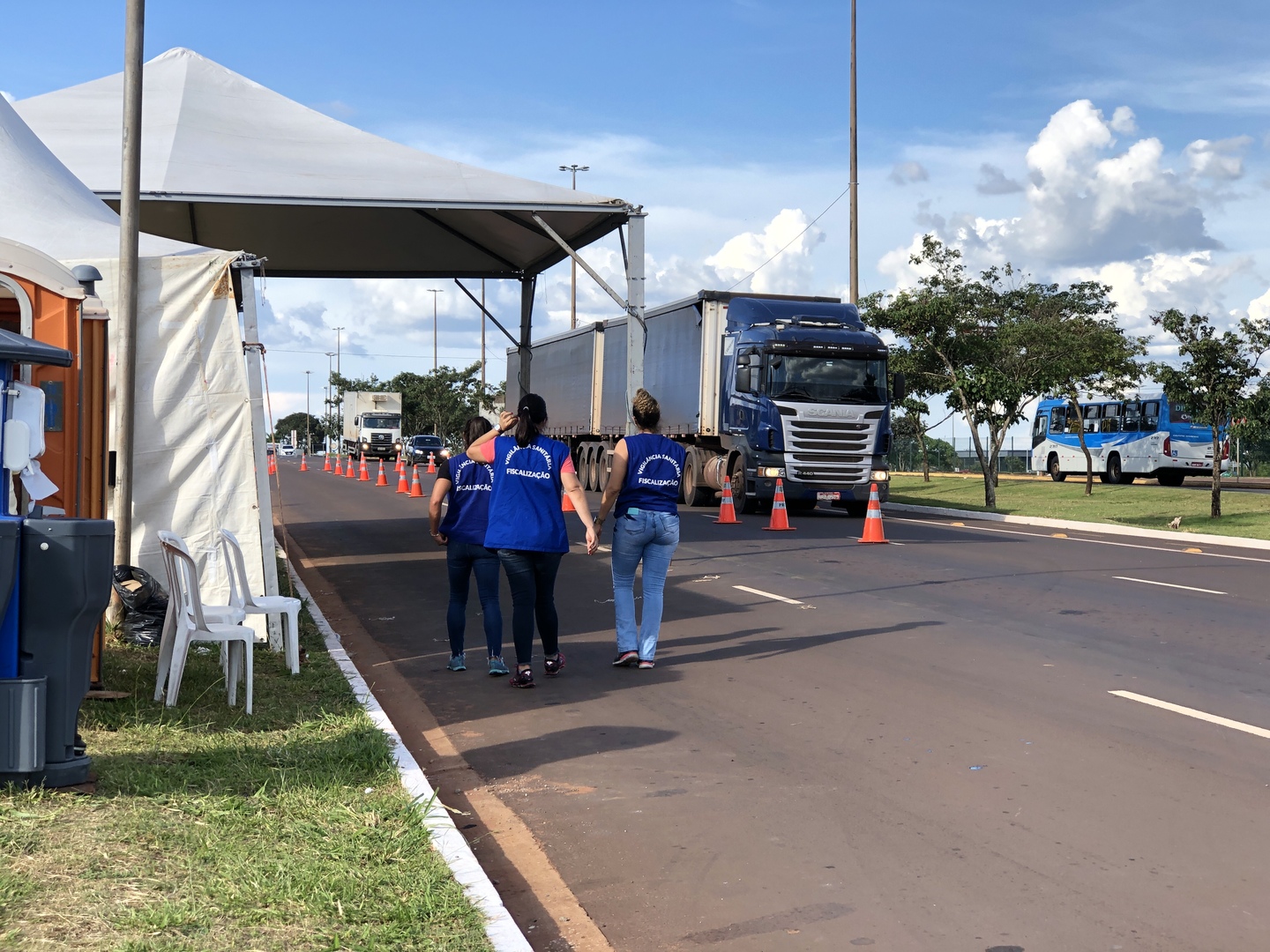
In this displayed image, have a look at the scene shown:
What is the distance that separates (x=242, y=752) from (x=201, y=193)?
31.7 ft

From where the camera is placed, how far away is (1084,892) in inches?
181

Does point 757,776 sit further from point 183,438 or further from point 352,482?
point 352,482

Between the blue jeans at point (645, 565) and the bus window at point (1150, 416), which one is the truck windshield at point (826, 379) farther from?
the bus window at point (1150, 416)

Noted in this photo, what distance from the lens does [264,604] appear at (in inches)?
331

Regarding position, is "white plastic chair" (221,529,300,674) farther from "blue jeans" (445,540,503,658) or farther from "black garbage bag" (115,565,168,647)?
"blue jeans" (445,540,503,658)

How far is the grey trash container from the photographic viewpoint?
5199 millimetres

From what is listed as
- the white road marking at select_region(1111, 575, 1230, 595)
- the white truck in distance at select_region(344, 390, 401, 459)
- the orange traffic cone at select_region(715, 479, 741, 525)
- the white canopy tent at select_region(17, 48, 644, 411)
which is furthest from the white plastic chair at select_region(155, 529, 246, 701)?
the white truck in distance at select_region(344, 390, 401, 459)

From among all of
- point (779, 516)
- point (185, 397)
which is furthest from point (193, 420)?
point (779, 516)

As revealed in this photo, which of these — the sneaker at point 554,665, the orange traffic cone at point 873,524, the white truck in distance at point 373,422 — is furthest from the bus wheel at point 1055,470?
the sneaker at point 554,665

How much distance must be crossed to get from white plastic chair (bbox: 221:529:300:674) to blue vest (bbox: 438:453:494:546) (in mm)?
1145

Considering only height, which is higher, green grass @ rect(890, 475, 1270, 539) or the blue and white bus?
Result: the blue and white bus

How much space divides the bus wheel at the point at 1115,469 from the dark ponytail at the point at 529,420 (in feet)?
133

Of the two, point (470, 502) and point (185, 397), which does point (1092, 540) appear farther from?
point (185, 397)

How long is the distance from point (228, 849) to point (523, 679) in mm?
3533
